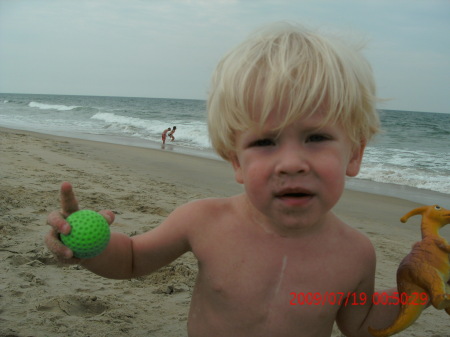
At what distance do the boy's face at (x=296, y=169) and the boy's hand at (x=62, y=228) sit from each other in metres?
0.62

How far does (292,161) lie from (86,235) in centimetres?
72

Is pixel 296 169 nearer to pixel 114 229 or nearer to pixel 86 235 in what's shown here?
pixel 86 235

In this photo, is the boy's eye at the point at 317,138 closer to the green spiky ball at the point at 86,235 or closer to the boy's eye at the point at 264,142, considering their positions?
the boy's eye at the point at 264,142

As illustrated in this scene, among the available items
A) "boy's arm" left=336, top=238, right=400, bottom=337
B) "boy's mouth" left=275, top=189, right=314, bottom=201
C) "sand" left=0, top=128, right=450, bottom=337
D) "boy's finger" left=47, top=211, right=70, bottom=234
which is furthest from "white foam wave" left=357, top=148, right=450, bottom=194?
"boy's finger" left=47, top=211, right=70, bottom=234

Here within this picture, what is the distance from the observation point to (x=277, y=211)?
153cm

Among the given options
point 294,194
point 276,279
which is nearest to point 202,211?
point 276,279

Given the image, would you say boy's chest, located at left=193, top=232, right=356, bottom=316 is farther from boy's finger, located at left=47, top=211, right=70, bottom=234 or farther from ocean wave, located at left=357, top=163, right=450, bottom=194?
ocean wave, located at left=357, top=163, right=450, bottom=194

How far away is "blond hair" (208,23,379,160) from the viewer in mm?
1507

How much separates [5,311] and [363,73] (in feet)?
7.34

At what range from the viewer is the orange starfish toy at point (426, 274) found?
5.27ft

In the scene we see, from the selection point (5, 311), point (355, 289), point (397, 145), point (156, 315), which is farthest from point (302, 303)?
point (397, 145)

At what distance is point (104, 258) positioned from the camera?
1743 millimetres

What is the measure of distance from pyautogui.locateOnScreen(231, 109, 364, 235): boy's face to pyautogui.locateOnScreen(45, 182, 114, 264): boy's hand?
615 mm

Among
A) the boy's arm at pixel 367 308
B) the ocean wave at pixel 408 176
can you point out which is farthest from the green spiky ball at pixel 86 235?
the ocean wave at pixel 408 176
